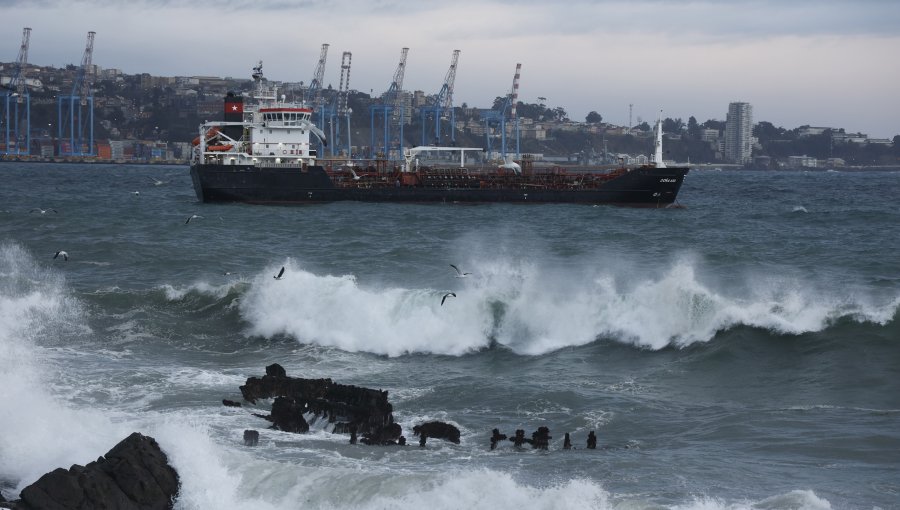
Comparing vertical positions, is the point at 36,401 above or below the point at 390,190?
below

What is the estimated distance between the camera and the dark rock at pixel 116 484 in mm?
11664

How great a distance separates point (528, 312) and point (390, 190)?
50.0 metres

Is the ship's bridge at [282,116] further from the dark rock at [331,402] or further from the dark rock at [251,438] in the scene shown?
the dark rock at [251,438]

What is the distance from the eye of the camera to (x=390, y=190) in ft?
248

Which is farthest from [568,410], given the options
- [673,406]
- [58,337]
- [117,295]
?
[117,295]

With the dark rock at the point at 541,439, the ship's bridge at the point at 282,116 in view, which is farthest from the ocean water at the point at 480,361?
the ship's bridge at the point at 282,116

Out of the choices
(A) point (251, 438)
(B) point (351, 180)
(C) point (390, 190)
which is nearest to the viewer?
(A) point (251, 438)

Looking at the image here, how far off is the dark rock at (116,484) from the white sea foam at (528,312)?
1157 centimetres

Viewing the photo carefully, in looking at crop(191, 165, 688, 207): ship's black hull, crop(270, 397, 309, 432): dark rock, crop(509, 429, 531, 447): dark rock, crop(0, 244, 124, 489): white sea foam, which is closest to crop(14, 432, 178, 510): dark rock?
crop(0, 244, 124, 489): white sea foam

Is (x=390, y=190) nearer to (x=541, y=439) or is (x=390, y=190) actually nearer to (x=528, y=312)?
(x=528, y=312)

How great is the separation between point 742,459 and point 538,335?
34.0 feet

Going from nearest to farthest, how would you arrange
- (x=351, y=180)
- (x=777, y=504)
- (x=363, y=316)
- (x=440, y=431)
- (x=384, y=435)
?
(x=777, y=504) < (x=384, y=435) < (x=440, y=431) < (x=363, y=316) < (x=351, y=180)

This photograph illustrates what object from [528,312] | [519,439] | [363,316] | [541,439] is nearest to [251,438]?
[519,439]

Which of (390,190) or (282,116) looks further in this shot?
(282,116)
